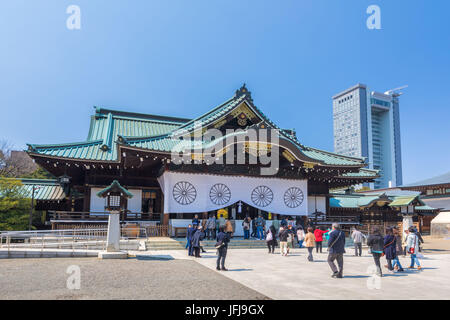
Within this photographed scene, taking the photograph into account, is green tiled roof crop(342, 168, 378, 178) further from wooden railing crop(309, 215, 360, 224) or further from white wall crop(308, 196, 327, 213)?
wooden railing crop(309, 215, 360, 224)

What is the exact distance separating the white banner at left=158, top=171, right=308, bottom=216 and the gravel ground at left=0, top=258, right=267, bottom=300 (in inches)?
339

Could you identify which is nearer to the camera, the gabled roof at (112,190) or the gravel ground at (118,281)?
the gravel ground at (118,281)

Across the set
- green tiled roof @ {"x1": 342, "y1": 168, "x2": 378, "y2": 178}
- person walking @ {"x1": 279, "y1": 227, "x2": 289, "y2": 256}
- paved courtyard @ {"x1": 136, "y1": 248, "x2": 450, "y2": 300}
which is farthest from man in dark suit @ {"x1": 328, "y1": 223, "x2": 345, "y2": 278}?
green tiled roof @ {"x1": 342, "y1": 168, "x2": 378, "y2": 178}

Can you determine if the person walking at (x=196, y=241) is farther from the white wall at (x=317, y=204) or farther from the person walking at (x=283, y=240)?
the white wall at (x=317, y=204)

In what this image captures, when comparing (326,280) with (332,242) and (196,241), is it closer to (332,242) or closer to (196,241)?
(332,242)

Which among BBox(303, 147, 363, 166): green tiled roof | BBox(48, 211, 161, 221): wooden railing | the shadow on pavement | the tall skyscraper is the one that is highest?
the tall skyscraper

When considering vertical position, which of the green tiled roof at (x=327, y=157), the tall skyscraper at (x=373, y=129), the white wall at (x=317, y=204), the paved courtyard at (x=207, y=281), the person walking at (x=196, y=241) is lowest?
the paved courtyard at (x=207, y=281)

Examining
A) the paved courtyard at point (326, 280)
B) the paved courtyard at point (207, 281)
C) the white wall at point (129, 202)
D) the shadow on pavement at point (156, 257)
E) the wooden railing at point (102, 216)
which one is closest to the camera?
the paved courtyard at point (207, 281)

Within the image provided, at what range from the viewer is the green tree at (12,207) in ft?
67.7

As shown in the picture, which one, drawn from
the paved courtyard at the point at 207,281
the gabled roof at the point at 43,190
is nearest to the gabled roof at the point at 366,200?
the paved courtyard at the point at 207,281

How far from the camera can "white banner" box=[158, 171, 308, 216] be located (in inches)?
818

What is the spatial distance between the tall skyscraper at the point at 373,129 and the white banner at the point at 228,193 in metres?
118
